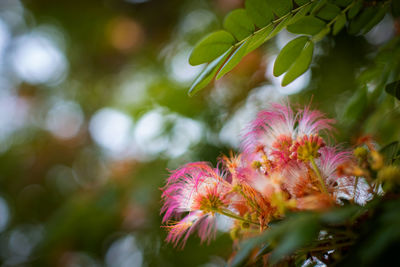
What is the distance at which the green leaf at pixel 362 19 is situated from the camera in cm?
64

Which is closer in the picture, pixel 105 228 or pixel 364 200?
pixel 364 200

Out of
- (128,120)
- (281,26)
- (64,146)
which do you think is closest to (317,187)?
(281,26)

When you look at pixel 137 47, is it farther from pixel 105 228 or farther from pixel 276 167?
pixel 276 167

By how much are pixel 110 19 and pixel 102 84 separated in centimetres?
56

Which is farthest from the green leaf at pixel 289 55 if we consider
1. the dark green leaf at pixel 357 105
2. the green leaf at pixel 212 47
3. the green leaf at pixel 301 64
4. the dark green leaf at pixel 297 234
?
the dark green leaf at pixel 297 234

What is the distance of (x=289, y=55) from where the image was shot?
0.66m

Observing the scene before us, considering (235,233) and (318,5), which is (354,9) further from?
(235,233)

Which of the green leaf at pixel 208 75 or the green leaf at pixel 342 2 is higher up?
the green leaf at pixel 342 2

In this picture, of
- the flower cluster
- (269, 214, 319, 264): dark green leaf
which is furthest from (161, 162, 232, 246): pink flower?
(269, 214, 319, 264): dark green leaf

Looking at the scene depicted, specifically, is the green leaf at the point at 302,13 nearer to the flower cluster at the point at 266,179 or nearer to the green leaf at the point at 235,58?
the green leaf at the point at 235,58

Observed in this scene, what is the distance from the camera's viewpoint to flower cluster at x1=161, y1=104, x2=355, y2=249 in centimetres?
53

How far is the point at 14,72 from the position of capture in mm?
3113

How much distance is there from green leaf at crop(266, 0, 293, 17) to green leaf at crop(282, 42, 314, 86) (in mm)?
101

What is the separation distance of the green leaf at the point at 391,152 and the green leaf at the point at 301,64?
21 centimetres
